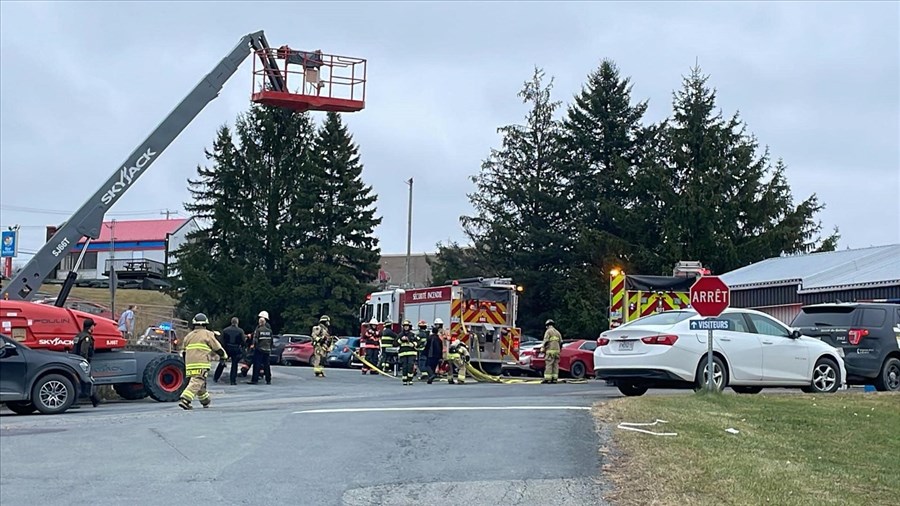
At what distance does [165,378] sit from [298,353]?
2040 cm

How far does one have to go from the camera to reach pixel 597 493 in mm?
9203

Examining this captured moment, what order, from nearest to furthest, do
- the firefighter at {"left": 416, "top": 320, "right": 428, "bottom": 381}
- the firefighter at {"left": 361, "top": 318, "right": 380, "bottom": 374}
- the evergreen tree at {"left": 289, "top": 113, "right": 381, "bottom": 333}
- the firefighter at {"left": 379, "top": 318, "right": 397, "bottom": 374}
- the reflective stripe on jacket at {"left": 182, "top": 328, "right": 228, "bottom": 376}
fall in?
the reflective stripe on jacket at {"left": 182, "top": 328, "right": 228, "bottom": 376} < the firefighter at {"left": 416, "top": 320, "right": 428, "bottom": 381} < the firefighter at {"left": 379, "top": 318, "right": 397, "bottom": 374} < the firefighter at {"left": 361, "top": 318, "right": 380, "bottom": 374} < the evergreen tree at {"left": 289, "top": 113, "right": 381, "bottom": 333}

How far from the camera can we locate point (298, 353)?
4100 centimetres

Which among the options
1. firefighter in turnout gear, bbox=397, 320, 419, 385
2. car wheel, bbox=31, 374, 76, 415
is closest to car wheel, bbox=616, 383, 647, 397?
firefighter in turnout gear, bbox=397, 320, 419, 385

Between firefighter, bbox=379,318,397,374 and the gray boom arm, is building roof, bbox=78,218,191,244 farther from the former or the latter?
the gray boom arm

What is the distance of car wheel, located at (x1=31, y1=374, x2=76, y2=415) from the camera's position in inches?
682

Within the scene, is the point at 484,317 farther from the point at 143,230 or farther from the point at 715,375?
the point at 143,230

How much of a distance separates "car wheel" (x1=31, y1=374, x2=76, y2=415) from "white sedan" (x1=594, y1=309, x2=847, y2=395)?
872 cm

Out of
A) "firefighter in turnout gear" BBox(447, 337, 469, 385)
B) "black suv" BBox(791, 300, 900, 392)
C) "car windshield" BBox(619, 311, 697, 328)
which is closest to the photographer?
"car windshield" BBox(619, 311, 697, 328)

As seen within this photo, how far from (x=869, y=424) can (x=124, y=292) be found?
5803 centimetres

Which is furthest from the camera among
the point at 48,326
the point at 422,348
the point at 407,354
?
the point at 422,348

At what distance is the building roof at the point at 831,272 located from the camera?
2592 centimetres

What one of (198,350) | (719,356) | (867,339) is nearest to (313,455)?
(198,350)

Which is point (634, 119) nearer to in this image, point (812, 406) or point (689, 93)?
point (689, 93)
